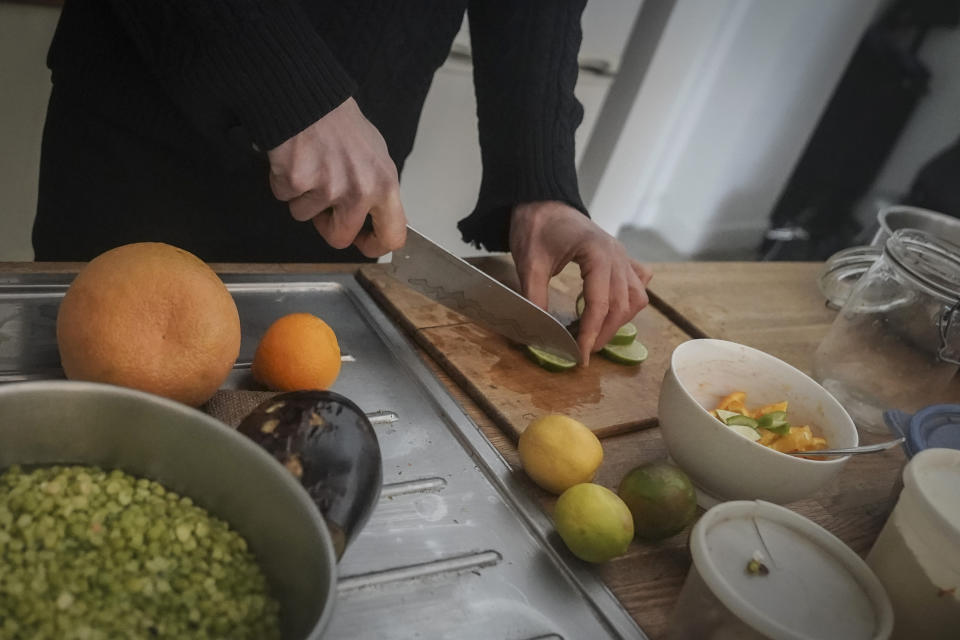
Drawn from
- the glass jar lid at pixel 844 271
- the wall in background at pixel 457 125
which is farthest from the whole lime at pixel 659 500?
the wall in background at pixel 457 125

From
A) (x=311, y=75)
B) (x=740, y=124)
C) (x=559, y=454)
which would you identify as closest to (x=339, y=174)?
(x=311, y=75)

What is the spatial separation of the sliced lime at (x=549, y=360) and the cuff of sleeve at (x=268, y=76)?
1.35 feet

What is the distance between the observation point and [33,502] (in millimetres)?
500

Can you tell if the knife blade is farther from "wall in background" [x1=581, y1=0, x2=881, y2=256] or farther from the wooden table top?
"wall in background" [x1=581, y1=0, x2=881, y2=256]

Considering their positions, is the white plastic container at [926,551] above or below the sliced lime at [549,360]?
above

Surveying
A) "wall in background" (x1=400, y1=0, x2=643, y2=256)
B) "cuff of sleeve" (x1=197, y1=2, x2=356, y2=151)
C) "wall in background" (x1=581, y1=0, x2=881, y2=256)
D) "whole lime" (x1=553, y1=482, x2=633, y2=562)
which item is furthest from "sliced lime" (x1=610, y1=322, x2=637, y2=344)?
"wall in background" (x1=581, y1=0, x2=881, y2=256)

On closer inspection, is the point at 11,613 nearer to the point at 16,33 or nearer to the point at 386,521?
the point at 386,521

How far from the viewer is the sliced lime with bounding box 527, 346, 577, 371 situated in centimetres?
99

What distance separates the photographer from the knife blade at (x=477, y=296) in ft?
3.16

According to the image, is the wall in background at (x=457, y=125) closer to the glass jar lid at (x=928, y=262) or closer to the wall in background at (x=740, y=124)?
the wall in background at (x=740, y=124)

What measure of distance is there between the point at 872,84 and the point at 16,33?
10.7 ft

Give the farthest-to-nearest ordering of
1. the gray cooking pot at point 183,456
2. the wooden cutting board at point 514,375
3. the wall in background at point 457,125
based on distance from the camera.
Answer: the wall in background at point 457,125 → the wooden cutting board at point 514,375 → the gray cooking pot at point 183,456

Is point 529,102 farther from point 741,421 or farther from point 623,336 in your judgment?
point 741,421

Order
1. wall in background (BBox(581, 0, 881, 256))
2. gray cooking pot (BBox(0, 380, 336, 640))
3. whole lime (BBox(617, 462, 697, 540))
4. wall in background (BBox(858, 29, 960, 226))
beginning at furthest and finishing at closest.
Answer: wall in background (BBox(581, 0, 881, 256)) → wall in background (BBox(858, 29, 960, 226)) → whole lime (BBox(617, 462, 697, 540)) → gray cooking pot (BBox(0, 380, 336, 640))
